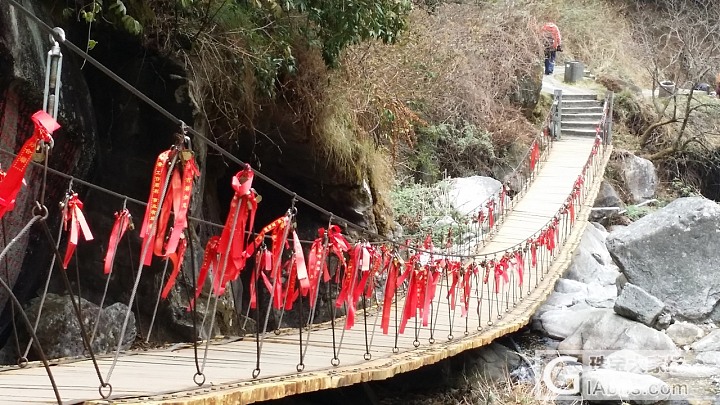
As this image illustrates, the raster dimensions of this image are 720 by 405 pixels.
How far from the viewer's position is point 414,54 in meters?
10.8

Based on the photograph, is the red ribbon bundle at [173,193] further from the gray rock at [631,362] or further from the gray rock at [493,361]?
the gray rock at [631,362]

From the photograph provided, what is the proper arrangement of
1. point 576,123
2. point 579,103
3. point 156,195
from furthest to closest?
point 579,103 < point 576,123 < point 156,195

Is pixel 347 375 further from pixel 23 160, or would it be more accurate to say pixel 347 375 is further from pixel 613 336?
pixel 613 336

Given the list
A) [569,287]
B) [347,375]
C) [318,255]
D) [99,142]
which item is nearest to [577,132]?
[569,287]

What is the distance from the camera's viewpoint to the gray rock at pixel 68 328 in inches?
181

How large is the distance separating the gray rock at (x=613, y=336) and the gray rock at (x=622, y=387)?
61 centimetres

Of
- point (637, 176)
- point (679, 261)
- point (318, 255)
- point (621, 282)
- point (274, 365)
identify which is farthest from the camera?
point (637, 176)

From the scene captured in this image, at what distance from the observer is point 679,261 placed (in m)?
7.38

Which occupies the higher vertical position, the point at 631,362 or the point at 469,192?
the point at 469,192

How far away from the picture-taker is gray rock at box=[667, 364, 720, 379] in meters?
6.07

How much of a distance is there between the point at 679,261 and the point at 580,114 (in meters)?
7.09

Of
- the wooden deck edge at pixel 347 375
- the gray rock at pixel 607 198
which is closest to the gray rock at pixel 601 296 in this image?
the wooden deck edge at pixel 347 375

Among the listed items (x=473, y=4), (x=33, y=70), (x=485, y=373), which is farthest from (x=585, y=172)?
(x=33, y=70)

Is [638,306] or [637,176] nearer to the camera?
[638,306]
